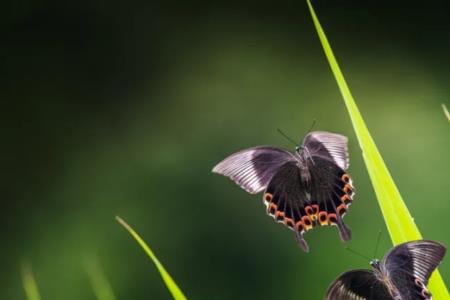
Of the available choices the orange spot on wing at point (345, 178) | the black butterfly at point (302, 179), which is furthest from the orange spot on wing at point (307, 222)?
the orange spot on wing at point (345, 178)

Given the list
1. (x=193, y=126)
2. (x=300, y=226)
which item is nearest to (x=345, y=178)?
(x=300, y=226)

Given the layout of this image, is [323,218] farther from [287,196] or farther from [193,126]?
[193,126]

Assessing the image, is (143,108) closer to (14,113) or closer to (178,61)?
(178,61)

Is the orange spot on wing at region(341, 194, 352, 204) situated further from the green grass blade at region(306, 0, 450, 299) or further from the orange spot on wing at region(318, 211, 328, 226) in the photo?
the green grass blade at region(306, 0, 450, 299)

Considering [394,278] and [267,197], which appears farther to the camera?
[267,197]

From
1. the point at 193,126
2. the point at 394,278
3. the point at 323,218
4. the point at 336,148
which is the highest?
the point at 193,126

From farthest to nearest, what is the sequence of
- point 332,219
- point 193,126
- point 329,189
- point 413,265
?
point 193,126
point 329,189
point 332,219
point 413,265

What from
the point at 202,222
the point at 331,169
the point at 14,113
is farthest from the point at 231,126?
the point at 331,169
